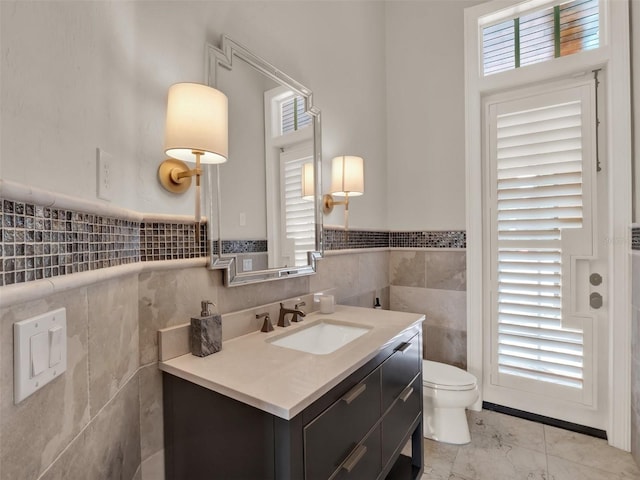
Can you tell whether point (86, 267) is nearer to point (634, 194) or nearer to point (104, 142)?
point (104, 142)

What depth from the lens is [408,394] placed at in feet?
4.81

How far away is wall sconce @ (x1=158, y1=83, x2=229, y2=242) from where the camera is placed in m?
1.02

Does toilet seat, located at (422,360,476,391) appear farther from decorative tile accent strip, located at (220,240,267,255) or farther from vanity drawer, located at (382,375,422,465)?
decorative tile accent strip, located at (220,240,267,255)

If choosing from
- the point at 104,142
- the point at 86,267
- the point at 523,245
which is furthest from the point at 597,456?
the point at 104,142

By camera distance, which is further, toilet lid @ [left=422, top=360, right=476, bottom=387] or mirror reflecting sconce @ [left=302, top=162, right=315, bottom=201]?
toilet lid @ [left=422, top=360, right=476, bottom=387]

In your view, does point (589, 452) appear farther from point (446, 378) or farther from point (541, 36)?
point (541, 36)

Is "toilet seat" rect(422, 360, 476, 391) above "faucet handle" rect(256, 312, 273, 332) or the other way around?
the other way around

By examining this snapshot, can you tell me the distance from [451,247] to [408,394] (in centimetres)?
123

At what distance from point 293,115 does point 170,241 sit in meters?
0.96

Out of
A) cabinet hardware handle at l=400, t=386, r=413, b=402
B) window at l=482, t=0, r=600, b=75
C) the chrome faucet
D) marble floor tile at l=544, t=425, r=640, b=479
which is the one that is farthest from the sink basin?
window at l=482, t=0, r=600, b=75

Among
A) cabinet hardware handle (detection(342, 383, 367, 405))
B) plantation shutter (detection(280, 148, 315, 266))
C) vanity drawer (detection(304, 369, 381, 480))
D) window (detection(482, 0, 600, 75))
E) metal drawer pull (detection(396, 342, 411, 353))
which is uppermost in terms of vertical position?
window (detection(482, 0, 600, 75))

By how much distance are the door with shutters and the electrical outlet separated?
2203 mm

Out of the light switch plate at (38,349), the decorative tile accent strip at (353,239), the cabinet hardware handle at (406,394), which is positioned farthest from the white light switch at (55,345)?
the decorative tile accent strip at (353,239)

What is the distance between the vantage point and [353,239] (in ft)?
7.13
